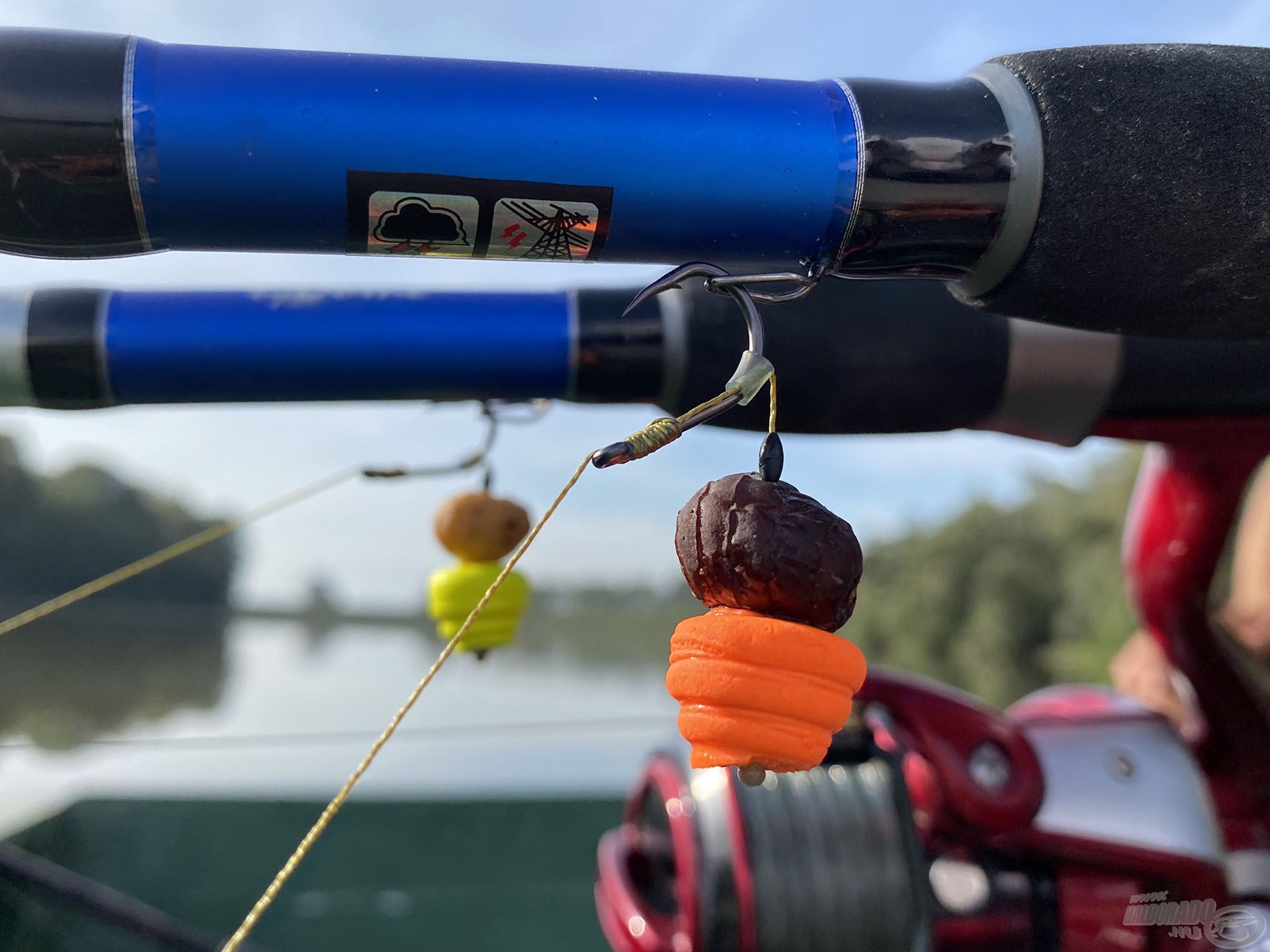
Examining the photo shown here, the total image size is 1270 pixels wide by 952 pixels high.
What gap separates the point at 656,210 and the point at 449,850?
195 cm

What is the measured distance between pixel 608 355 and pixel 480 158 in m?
0.31

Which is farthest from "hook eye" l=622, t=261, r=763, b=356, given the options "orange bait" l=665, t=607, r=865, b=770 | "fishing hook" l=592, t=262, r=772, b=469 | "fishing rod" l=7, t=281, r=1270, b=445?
"fishing rod" l=7, t=281, r=1270, b=445

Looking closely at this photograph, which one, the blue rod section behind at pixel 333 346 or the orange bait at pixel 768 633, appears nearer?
the orange bait at pixel 768 633

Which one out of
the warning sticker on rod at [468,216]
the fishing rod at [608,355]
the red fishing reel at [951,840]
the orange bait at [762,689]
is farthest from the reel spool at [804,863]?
the warning sticker on rod at [468,216]

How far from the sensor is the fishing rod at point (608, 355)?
69 cm

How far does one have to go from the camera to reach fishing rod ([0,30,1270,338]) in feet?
1.30

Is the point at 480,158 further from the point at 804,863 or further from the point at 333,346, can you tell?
the point at 804,863

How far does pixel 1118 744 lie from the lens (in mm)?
967

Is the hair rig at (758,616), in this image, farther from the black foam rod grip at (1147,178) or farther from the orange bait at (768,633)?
the black foam rod grip at (1147,178)

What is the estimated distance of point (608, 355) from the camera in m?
0.72

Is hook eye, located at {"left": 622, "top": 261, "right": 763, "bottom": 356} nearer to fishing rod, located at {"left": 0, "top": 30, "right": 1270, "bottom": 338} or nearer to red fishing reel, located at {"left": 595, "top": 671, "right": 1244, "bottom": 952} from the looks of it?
fishing rod, located at {"left": 0, "top": 30, "right": 1270, "bottom": 338}

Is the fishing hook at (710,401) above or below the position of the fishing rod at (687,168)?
below

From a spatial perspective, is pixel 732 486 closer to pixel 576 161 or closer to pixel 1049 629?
pixel 576 161

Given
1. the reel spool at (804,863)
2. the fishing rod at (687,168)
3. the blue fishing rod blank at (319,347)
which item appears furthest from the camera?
the reel spool at (804,863)
